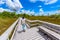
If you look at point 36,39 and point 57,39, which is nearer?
point 57,39

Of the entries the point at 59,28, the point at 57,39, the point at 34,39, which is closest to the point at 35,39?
the point at 34,39

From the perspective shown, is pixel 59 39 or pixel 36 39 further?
pixel 36 39

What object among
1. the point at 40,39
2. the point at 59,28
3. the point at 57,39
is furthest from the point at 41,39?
the point at 57,39

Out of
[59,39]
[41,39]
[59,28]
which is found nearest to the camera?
[59,39]

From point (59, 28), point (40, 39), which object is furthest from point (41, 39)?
point (59, 28)

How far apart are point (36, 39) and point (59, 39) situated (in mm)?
3072

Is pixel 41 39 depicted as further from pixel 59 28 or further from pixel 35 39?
pixel 59 28

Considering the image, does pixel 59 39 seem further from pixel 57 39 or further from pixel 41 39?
pixel 41 39

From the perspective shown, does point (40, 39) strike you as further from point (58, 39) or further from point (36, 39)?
point (58, 39)

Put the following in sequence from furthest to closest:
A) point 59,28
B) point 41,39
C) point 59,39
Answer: point 59,28 → point 41,39 → point 59,39

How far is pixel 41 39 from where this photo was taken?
10008mm

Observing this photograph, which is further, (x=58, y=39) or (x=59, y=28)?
(x=59, y=28)

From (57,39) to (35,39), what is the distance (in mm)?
2871

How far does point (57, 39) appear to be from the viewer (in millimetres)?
7621
